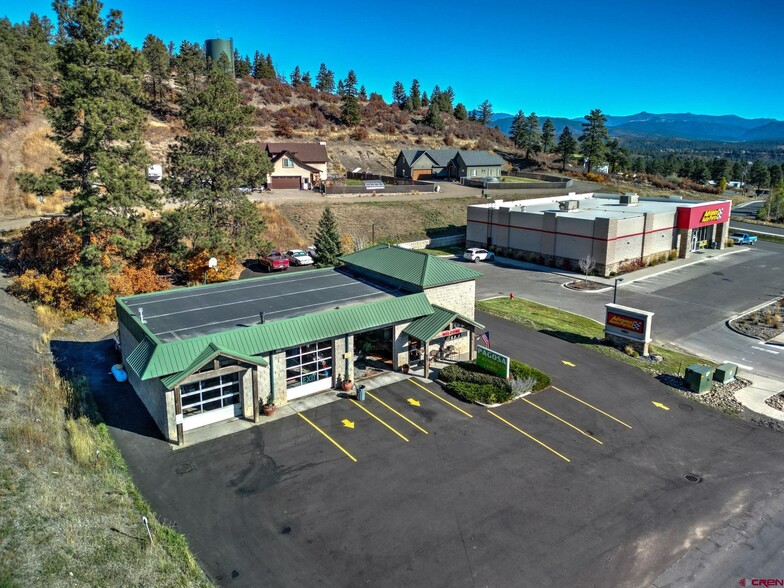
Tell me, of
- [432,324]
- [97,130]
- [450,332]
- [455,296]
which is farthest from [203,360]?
[97,130]

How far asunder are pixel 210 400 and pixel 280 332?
3890mm

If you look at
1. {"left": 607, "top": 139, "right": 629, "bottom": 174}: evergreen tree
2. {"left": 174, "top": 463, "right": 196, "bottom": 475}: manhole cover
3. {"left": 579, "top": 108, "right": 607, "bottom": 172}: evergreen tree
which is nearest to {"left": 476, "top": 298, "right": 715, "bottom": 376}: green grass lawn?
{"left": 174, "top": 463, "right": 196, "bottom": 475}: manhole cover

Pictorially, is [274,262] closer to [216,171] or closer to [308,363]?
[216,171]

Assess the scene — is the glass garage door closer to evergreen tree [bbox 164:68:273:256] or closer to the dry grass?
the dry grass

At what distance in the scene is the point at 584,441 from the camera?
2134cm

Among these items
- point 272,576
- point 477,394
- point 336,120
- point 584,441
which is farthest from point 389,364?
point 336,120

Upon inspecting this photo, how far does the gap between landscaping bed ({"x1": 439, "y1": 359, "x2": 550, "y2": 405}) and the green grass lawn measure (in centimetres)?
583

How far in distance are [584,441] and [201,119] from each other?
31737 mm

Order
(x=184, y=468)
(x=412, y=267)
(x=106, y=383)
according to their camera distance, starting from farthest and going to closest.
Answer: (x=412, y=267), (x=106, y=383), (x=184, y=468)

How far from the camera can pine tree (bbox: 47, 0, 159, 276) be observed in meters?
30.1

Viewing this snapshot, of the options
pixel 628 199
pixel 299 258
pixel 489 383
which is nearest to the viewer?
pixel 489 383

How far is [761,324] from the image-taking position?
35750mm

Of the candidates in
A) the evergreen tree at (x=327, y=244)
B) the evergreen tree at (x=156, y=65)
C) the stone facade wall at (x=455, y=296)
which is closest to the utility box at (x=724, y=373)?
the stone facade wall at (x=455, y=296)

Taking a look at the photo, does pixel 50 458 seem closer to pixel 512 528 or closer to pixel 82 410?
pixel 82 410
